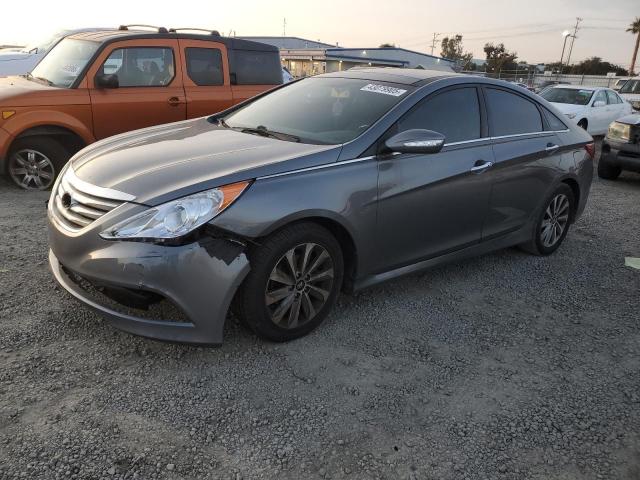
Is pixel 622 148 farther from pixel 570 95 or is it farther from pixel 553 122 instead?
pixel 570 95

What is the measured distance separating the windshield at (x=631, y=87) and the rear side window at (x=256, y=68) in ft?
51.3

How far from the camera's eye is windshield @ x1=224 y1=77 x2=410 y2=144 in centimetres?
350

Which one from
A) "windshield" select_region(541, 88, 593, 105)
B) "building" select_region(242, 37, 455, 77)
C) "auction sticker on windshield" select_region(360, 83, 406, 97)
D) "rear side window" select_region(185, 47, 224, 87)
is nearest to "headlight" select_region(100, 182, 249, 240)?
"auction sticker on windshield" select_region(360, 83, 406, 97)

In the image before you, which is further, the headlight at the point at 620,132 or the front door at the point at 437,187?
the headlight at the point at 620,132

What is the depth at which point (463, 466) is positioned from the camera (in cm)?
236

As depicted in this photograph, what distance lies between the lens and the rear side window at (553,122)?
15.7ft

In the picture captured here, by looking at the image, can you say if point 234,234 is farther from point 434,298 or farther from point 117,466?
point 434,298

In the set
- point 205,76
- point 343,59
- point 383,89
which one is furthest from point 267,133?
point 343,59

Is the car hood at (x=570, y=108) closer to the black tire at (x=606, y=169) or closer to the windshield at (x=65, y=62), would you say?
the black tire at (x=606, y=169)

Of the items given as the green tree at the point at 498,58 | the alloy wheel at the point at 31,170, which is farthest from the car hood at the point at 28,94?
the green tree at the point at 498,58

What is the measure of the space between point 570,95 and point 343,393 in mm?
13567

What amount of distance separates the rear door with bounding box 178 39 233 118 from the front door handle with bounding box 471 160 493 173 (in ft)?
13.1

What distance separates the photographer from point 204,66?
684 centimetres

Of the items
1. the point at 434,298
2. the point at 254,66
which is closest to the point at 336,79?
the point at 434,298
